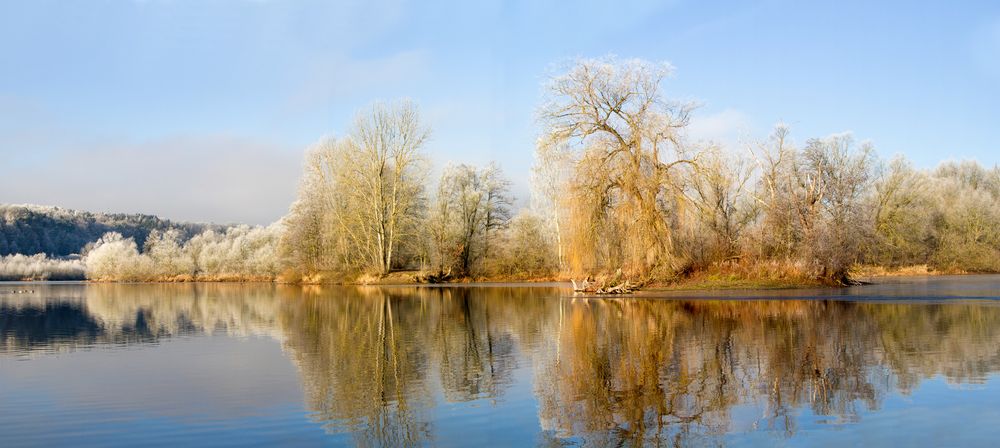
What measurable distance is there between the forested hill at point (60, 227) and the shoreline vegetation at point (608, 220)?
1186 inches

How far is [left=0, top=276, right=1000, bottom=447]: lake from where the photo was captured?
7938 mm

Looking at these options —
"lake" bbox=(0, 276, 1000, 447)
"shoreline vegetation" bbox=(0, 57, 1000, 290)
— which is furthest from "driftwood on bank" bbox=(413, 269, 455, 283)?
"lake" bbox=(0, 276, 1000, 447)

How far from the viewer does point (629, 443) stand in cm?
725

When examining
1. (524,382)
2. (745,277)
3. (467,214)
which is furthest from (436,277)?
(524,382)

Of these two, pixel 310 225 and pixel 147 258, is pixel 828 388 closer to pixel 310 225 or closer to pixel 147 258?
pixel 310 225

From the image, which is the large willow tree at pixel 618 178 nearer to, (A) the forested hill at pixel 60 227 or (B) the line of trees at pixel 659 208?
(B) the line of trees at pixel 659 208

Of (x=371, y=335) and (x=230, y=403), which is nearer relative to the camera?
(x=230, y=403)

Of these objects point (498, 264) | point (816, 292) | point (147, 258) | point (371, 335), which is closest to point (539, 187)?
point (498, 264)

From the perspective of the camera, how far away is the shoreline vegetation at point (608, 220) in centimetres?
3241

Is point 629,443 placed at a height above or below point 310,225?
below

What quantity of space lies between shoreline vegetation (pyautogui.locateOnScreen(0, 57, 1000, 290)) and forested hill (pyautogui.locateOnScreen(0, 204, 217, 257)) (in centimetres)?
3013

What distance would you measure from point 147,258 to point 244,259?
13.1 m

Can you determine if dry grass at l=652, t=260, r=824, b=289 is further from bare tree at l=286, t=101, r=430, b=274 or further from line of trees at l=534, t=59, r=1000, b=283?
bare tree at l=286, t=101, r=430, b=274

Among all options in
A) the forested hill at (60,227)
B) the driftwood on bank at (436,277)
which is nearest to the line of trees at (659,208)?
the driftwood on bank at (436,277)
